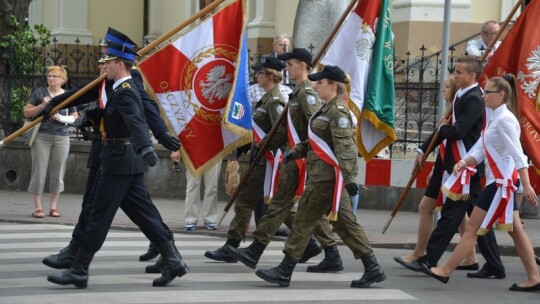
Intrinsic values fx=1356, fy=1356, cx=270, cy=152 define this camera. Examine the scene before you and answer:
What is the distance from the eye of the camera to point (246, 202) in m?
11.6

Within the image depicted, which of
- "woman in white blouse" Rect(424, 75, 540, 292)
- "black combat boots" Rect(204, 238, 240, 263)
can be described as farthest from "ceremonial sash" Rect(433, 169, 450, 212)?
"black combat boots" Rect(204, 238, 240, 263)

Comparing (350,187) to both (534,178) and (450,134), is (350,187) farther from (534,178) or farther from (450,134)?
(534,178)

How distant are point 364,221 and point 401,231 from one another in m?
0.99

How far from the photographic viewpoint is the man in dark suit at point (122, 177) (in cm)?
977

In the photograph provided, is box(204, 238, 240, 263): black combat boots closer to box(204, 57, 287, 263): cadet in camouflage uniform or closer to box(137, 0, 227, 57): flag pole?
box(204, 57, 287, 263): cadet in camouflage uniform

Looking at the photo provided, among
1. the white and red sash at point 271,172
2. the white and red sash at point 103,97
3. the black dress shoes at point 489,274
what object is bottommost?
the black dress shoes at point 489,274

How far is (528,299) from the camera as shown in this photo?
10.0 m

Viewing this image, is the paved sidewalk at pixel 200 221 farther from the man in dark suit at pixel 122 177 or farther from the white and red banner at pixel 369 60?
the man in dark suit at pixel 122 177

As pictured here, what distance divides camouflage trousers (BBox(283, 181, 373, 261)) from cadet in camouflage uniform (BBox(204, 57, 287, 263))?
1.28 metres

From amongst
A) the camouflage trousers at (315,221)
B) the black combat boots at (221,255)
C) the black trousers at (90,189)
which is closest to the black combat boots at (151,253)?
the black combat boots at (221,255)

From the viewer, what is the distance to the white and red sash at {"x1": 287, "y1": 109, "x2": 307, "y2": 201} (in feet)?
35.6

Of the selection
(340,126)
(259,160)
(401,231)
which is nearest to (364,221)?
(401,231)

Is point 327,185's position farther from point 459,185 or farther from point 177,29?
point 177,29

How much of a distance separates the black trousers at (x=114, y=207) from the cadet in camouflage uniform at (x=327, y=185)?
3.03 feet
